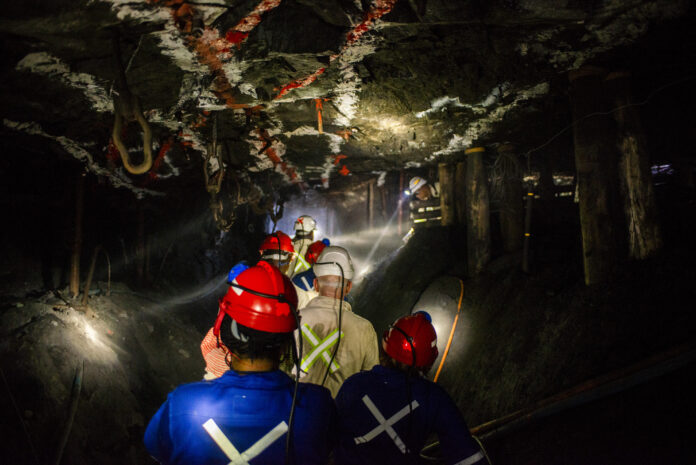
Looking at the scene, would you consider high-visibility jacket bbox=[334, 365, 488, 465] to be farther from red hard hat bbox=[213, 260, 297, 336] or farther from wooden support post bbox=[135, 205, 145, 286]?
wooden support post bbox=[135, 205, 145, 286]

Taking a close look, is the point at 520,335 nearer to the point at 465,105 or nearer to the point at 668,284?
the point at 668,284

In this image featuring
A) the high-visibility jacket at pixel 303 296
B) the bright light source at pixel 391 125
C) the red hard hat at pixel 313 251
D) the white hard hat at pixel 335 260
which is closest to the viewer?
the white hard hat at pixel 335 260

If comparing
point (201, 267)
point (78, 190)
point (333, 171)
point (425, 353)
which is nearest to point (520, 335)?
point (425, 353)

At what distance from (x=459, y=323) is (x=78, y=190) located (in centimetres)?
680

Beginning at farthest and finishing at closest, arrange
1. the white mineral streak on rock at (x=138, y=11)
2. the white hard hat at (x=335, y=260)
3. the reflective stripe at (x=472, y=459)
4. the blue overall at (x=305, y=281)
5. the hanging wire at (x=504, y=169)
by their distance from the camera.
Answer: the hanging wire at (x=504, y=169) < the blue overall at (x=305, y=281) < the white hard hat at (x=335, y=260) < the white mineral streak on rock at (x=138, y=11) < the reflective stripe at (x=472, y=459)

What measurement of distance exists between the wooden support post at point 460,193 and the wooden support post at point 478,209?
1.16 m

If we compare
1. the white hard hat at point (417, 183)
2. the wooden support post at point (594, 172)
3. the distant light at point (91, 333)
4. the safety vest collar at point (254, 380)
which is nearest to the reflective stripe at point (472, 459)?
the safety vest collar at point (254, 380)

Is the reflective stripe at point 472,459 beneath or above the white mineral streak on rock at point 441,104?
beneath

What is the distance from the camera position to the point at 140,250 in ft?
24.3

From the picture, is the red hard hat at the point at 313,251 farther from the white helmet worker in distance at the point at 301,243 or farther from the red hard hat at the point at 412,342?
the red hard hat at the point at 412,342

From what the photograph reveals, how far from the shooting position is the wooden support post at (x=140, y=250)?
7352 mm

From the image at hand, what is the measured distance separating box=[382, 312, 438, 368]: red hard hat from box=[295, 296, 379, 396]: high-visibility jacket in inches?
25.7

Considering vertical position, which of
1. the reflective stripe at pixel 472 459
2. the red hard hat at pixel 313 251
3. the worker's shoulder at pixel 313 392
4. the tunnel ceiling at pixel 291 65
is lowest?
the reflective stripe at pixel 472 459

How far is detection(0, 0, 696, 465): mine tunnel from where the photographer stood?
8.83 feet
